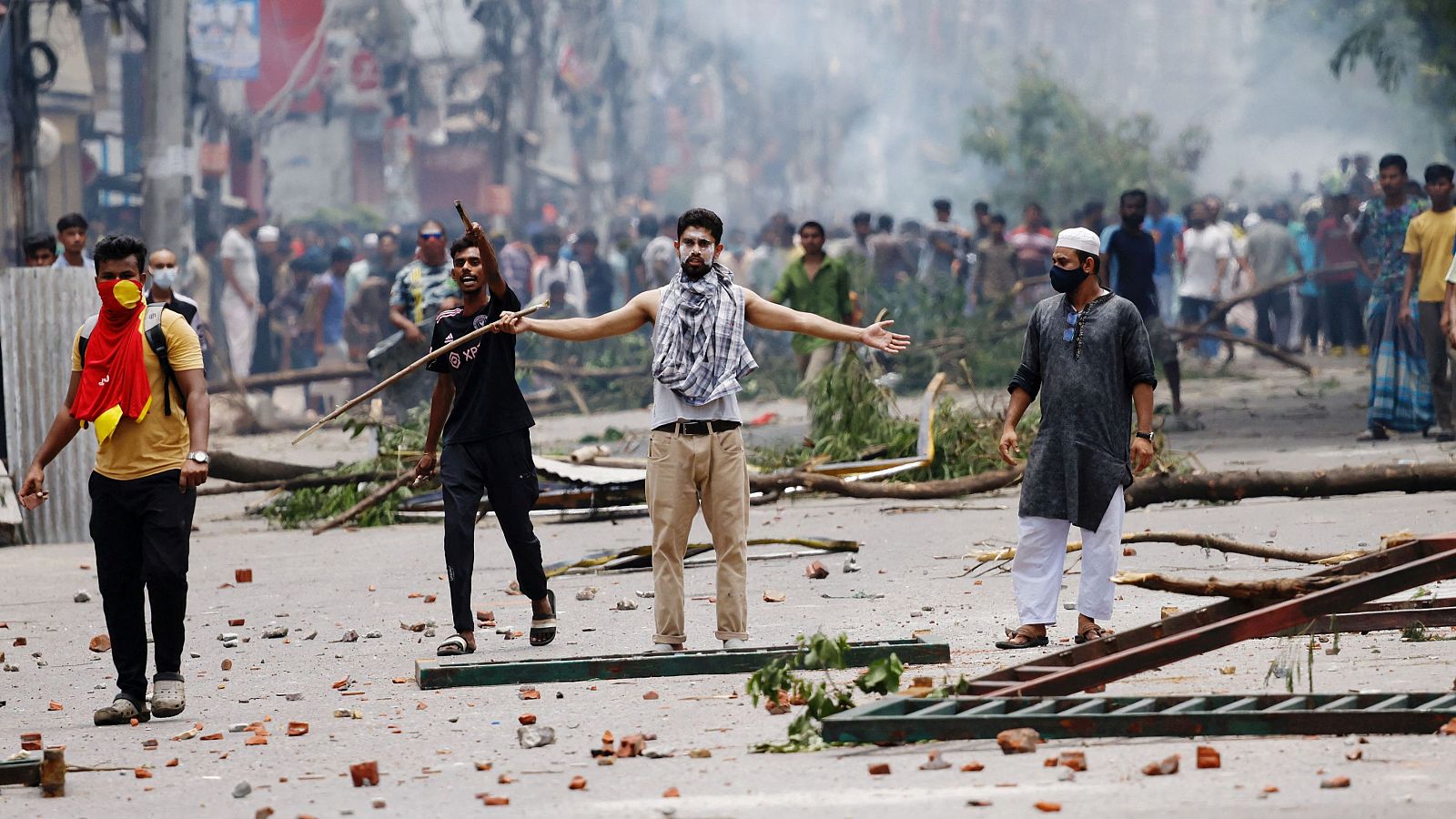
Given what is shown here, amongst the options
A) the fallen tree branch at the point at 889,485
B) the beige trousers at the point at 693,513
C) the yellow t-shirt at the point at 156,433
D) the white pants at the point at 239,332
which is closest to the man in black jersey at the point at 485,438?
the beige trousers at the point at 693,513

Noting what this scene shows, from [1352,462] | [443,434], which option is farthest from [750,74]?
[443,434]

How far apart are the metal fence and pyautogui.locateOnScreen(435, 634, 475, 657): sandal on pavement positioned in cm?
518

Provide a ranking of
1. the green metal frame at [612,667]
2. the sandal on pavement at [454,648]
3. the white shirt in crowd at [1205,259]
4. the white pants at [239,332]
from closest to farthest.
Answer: the green metal frame at [612,667]
the sandal on pavement at [454,648]
the white pants at [239,332]
the white shirt in crowd at [1205,259]

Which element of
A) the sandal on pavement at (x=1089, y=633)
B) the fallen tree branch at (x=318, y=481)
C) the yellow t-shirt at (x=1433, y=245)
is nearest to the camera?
the sandal on pavement at (x=1089, y=633)

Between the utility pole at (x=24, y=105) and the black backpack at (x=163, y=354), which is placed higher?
→ the utility pole at (x=24, y=105)

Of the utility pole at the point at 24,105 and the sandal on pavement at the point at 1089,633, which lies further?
the utility pole at the point at 24,105

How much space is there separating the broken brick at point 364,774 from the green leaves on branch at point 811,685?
1.04 meters

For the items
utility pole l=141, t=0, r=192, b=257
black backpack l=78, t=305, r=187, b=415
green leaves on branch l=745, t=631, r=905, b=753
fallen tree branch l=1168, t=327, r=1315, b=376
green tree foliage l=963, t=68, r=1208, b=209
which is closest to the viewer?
→ green leaves on branch l=745, t=631, r=905, b=753

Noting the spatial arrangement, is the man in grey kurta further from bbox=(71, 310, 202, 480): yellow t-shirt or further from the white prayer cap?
bbox=(71, 310, 202, 480): yellow t-shirt

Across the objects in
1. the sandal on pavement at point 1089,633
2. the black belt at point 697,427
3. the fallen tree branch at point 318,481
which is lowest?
the sandal on pavement at point 1089,633

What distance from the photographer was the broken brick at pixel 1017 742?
17.5 feet

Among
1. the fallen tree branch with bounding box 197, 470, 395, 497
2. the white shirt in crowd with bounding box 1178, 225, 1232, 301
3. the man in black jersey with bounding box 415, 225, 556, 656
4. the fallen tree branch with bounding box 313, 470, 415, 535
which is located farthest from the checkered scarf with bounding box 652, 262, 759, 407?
the white shirt in crowd with bounding box 1178, 225, 1232, 301

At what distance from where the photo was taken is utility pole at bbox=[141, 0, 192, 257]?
62.8ft

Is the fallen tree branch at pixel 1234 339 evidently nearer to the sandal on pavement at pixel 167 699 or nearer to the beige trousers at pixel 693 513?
the beige trousers at pixel 693 513
